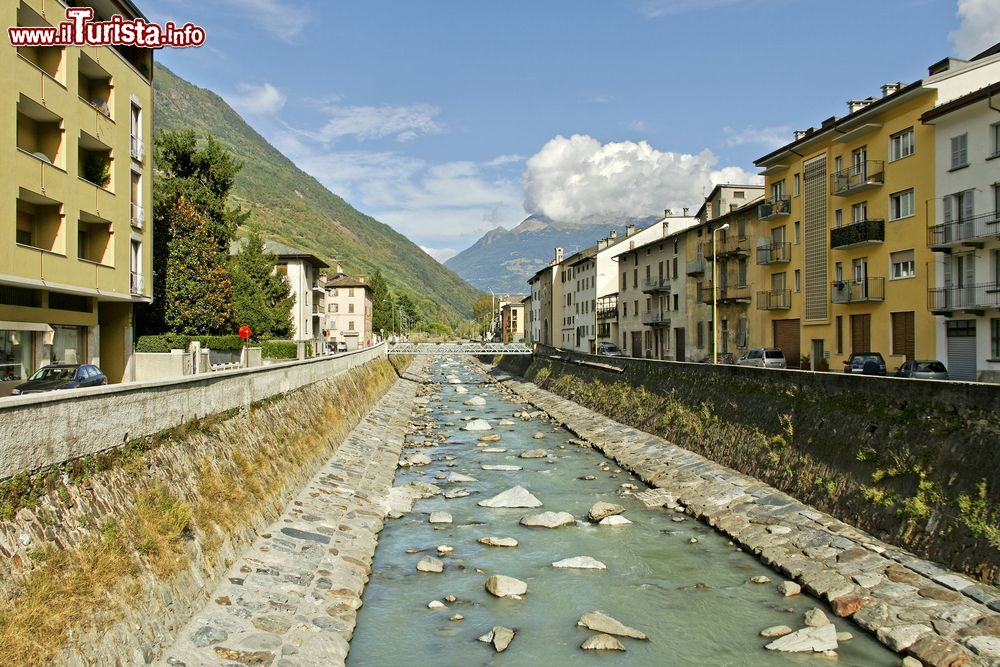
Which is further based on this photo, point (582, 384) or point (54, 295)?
point (582, 384)

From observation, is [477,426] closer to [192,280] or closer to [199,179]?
[192,280]

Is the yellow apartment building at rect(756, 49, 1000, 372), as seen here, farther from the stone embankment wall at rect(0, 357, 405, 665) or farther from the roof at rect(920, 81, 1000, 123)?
the stone embankment wall at rect(0, 357, 405, 665)

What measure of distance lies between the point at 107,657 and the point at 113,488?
307cm

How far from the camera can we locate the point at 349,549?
17812mm

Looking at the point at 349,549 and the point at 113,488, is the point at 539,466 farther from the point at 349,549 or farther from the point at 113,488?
the point at 113,488

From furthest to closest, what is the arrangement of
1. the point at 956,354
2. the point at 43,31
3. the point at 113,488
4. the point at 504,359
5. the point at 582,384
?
the point at 504,359 < the point at 582,384 < the point at 956,354 < the point at 43,31 < the point at 113,488

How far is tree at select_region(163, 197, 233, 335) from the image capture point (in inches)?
2019

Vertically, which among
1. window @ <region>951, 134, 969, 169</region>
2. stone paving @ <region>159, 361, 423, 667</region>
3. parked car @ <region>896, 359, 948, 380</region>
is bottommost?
stone paving @ <region>159, 361, 423, 667</region>

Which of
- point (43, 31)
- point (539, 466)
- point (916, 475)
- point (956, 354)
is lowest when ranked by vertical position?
point (539, 466)

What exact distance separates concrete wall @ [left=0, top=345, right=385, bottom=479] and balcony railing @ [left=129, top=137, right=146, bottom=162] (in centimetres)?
2458

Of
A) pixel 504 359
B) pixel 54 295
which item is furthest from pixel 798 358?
pixel 504 359

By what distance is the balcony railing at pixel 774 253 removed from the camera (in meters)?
49.3

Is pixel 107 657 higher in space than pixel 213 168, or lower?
lower

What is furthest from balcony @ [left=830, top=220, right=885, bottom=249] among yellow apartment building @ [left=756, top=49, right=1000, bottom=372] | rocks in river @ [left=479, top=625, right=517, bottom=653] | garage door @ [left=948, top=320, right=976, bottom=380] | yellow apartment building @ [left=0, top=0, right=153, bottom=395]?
yellow apartment building @ [left=0, top=0, right=153, bottom=395]
